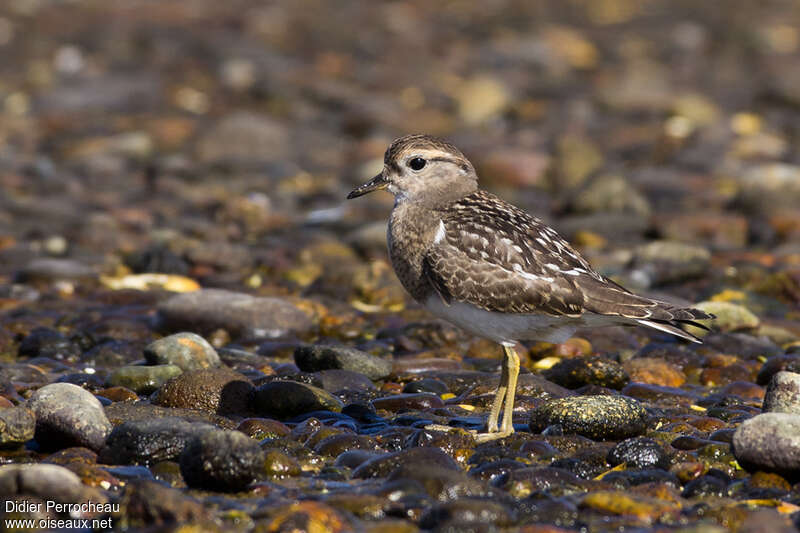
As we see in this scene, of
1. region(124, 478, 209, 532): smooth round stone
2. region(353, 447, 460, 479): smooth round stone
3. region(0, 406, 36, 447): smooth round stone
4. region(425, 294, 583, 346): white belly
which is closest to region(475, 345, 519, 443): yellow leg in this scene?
region(425, 294, 583, 346): white belly

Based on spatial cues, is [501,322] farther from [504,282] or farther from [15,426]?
[15,426]

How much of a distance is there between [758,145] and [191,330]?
10.6 m

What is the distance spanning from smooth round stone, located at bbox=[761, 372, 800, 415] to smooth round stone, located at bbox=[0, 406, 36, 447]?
4734mm

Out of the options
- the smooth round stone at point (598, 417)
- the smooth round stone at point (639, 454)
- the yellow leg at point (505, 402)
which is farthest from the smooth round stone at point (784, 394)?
the yellow leg at point (505, 402)

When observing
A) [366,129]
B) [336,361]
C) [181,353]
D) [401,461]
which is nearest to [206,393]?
[181,353]

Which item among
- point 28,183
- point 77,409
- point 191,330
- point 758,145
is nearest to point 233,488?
point 77,409

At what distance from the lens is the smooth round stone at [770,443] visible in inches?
246

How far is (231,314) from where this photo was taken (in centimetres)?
988

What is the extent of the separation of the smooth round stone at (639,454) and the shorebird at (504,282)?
2.69 feet

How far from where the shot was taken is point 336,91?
18.9 metres

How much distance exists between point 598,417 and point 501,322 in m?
0.89

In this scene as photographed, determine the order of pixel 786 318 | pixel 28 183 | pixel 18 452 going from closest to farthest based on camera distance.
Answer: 1. pixel 18 452
2. pixel 786 318
3. pixel 28 183

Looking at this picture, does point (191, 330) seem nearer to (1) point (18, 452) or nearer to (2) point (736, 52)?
(1) point (18, 452)

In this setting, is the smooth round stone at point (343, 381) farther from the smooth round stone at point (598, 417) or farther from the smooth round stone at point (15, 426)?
the smooth round stone at point (15, 426)
